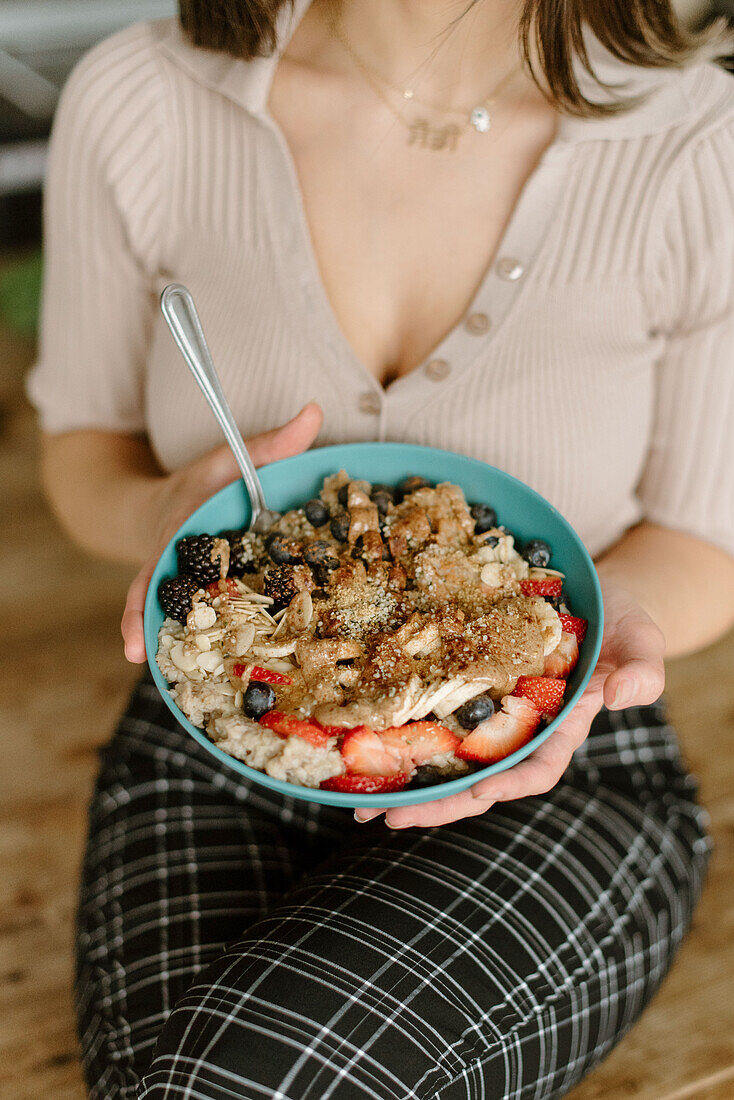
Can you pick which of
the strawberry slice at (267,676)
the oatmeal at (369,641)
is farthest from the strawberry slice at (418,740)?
the strawberry slice at (267,676)

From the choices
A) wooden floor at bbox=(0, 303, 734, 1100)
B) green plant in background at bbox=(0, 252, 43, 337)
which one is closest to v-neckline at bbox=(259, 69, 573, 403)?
wooden floor at bbox=(0, 303, 734, 1100)

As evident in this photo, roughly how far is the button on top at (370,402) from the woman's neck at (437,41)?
1.27ft

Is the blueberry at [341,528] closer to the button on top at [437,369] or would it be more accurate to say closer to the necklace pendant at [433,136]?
the button on top at [437,369]

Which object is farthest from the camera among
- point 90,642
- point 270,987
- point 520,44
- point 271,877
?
point 90,642

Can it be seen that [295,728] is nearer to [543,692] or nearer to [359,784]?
[359,784]

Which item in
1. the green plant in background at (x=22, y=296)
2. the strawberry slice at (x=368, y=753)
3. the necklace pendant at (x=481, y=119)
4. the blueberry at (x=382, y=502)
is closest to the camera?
the strawberry slice at (x=368, y=753)

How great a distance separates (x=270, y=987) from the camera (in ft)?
2.70

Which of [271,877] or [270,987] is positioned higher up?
[270,987]

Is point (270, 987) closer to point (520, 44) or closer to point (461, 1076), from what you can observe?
point (461, 1076)

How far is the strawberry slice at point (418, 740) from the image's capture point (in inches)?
29.4

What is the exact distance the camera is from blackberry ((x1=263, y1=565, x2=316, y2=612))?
2.77 feet

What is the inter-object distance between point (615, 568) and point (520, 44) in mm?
643

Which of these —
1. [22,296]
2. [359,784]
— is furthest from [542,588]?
[22,296]

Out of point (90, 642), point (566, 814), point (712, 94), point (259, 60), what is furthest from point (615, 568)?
point (90, 642)
